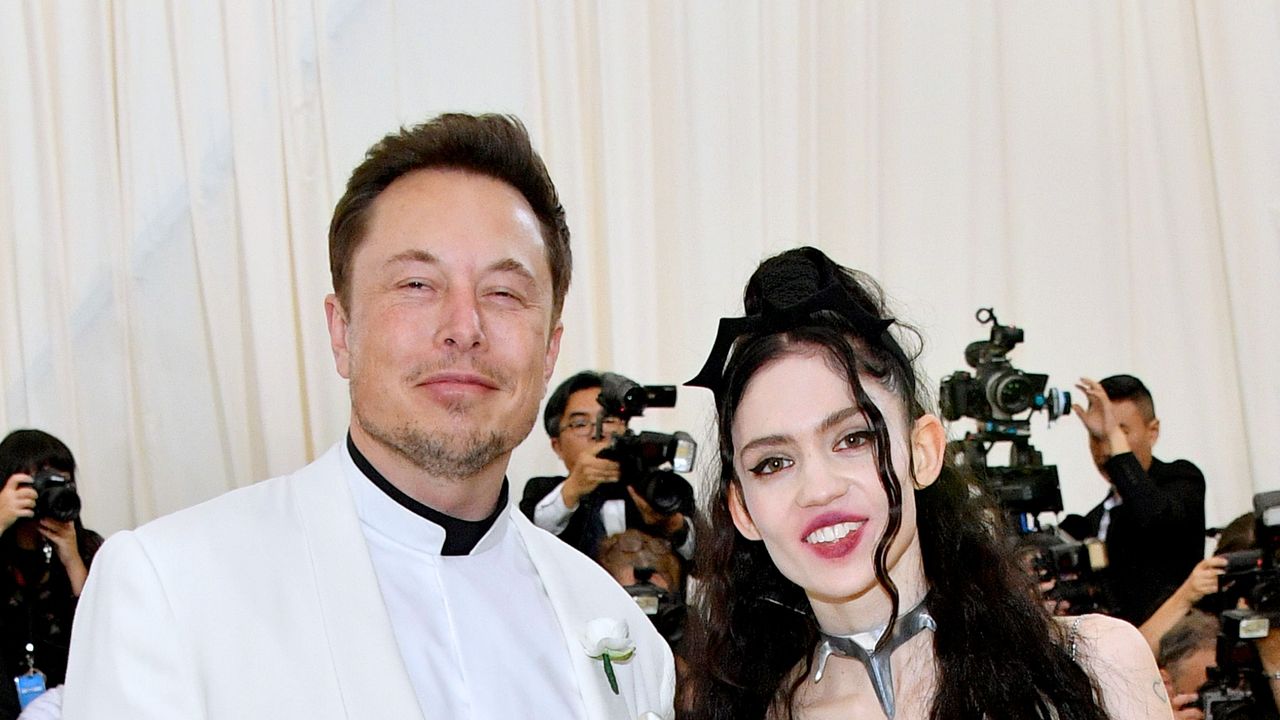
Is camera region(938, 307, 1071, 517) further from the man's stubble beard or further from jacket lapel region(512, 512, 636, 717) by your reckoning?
the man's stubble beard

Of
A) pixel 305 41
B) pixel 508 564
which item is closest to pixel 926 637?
pixel 508 564

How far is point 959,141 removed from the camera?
21.6 feet

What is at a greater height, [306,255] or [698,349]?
[306,255]

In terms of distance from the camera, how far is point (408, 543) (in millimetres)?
2295

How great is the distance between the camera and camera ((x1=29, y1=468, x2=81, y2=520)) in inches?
161

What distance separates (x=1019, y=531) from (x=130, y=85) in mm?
3673

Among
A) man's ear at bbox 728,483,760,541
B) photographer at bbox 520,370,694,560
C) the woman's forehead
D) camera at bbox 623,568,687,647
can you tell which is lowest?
camera at bbox 623,568,687,647

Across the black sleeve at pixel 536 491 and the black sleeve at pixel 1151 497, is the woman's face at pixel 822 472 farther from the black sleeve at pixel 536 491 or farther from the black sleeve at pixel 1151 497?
the black sleeve at pixel 1151 497

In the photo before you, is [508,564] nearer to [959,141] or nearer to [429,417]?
[429,417]

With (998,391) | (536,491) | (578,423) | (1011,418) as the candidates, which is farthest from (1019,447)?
(536,491)

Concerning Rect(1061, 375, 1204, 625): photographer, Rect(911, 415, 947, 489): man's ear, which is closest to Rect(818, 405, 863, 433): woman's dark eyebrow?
Rect(911, 415, 947, 489): man's ear

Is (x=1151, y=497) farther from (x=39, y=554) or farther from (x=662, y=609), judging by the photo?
(x=39, y=554)

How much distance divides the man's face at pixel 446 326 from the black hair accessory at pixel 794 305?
31 cm

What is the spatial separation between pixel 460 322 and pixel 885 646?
795 millimetres
